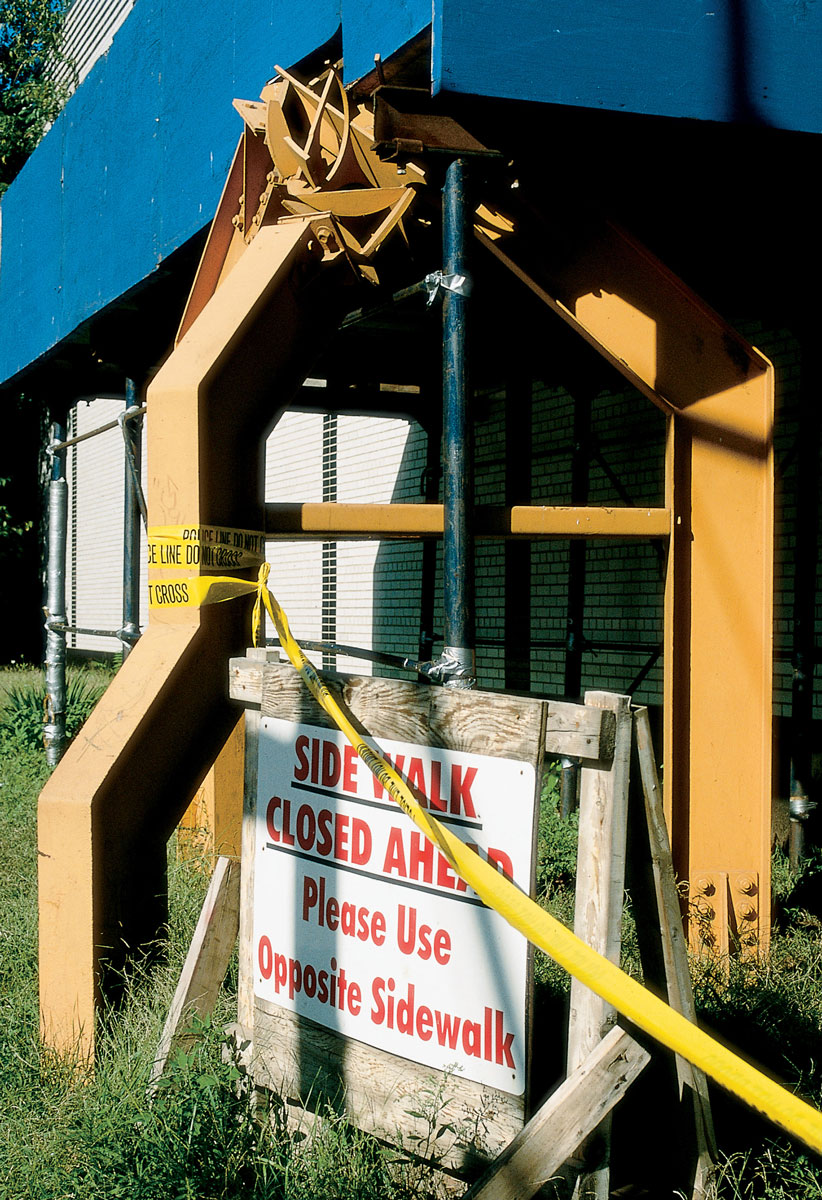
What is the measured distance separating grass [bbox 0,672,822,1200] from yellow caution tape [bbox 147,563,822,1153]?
79 centimetres

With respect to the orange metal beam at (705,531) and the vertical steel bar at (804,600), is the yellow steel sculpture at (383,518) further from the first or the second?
the vertical steel bar at (804,600)

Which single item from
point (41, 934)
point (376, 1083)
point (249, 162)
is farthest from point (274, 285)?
point (376, 1083)

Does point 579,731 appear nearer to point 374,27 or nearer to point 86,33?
point 374,27

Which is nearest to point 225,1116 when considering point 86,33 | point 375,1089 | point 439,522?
point 375,1089

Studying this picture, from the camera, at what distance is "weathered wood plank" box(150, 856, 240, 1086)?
10.7 ft

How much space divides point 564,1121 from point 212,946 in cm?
135

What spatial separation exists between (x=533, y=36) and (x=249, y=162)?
156 cm

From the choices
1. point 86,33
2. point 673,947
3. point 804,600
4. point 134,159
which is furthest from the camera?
point 86,33

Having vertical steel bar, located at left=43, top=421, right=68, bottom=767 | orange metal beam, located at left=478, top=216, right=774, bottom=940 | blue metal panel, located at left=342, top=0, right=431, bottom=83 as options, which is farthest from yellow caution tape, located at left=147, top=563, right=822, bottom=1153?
vertical steel bar, located at left=43, top=421, right=68, bottom=767

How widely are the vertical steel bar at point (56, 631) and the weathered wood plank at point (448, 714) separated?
20.1 feet

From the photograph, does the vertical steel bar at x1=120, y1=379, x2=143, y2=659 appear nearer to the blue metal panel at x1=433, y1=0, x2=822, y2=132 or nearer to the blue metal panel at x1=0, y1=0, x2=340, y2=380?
the blue metal panel at x1=0, y1=0, x2=340, y2=380

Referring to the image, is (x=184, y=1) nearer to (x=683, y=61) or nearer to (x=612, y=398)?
(x=683, y=61)

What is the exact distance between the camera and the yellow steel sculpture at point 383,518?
3889 millimetres

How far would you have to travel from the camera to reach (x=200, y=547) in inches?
151
